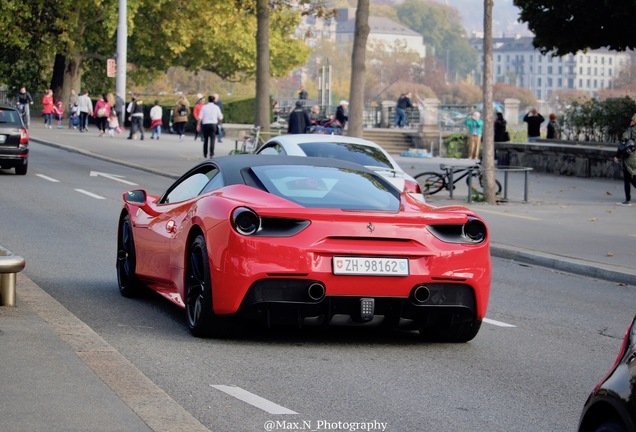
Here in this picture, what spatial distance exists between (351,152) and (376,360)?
404 inches

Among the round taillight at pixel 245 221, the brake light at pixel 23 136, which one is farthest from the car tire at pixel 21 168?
the round taillight at pixel 245 221

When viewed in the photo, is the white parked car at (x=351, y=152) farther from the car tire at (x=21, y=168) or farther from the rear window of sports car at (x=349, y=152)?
the car tire at (x=21, y=168)

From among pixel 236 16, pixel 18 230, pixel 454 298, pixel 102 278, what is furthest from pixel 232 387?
pixel 236 16

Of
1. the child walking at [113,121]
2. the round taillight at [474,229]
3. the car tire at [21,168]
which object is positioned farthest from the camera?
the child walking at [113,121]

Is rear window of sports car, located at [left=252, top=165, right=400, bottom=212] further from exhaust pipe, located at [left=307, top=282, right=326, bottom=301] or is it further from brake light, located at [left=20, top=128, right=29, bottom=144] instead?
brake light, located at [left=20, top=128, right=29, bottom=144]

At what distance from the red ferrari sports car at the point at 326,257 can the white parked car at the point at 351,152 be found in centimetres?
865

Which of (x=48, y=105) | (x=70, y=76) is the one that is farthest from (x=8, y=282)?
(x=70, y=76)

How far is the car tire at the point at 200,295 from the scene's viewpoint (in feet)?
29.3

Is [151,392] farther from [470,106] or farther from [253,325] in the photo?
[470,106]

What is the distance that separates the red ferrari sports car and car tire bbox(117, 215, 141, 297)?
154 centimetres

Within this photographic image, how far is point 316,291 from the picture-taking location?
8648mm

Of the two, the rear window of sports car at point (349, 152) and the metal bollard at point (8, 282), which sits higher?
the rear window of sports car at point (349, 152)

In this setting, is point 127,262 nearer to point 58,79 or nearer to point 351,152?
point 351,152

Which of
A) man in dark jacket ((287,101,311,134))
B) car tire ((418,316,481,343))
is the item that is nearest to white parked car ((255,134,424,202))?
car tire ((418,316,481,343))
